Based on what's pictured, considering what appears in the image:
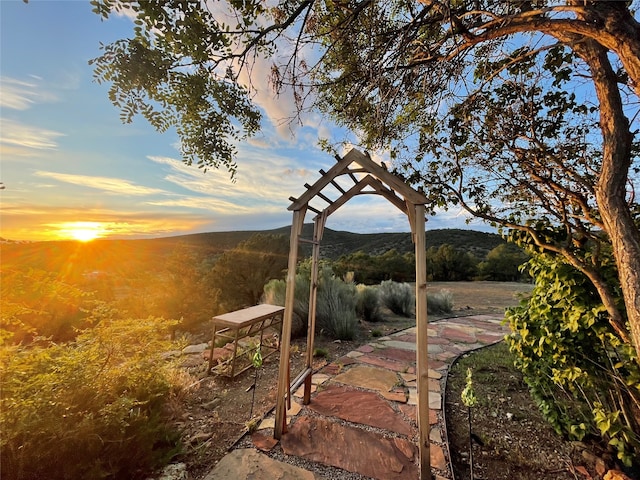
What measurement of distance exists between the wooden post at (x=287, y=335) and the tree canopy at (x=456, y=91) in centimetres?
114

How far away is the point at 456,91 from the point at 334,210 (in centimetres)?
158

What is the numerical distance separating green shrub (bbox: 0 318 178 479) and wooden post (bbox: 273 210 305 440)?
757 mm

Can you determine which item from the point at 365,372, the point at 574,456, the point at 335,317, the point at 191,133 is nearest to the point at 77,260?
the point at 191,133

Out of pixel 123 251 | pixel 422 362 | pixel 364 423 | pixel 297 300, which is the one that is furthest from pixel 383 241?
pixel 422 362

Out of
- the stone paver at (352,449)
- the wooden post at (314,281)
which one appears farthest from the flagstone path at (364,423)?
the wooden post at (314,281)

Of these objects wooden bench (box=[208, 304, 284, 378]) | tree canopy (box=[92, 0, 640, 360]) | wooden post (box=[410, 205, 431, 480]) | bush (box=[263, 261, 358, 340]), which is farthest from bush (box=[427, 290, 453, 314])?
wooden post (box=[410, 205, 431, 480])

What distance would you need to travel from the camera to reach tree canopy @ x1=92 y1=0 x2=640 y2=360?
5.10ft

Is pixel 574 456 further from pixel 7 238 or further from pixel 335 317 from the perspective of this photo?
pixel 7 238

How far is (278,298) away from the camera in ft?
17.7

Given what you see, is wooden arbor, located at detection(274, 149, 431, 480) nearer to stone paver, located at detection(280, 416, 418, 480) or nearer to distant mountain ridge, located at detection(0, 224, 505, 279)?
stone paver, located at detection(280, 416, 418, 480)

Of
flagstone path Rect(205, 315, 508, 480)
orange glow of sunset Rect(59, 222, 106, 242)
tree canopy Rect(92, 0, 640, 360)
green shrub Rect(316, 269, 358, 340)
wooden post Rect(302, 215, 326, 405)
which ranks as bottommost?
flagstone path Rect(205, 315, 508, 480)

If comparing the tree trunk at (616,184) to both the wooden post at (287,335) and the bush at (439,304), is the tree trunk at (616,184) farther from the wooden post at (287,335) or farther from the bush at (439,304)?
the bush at (439,304)

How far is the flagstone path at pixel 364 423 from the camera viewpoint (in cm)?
193

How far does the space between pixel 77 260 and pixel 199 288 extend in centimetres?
268
